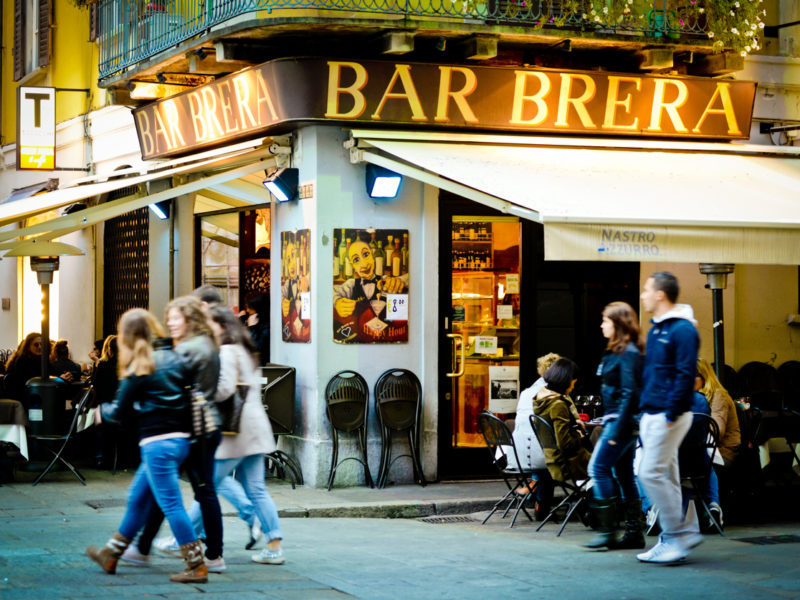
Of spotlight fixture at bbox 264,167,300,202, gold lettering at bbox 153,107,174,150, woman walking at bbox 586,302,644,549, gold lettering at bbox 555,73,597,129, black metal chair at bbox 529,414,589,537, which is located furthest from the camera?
gold lettering at bbox 153,107,174,150

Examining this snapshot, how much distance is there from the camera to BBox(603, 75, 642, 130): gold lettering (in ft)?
40.5

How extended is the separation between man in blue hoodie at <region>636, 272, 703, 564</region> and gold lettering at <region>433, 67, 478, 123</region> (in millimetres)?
4448

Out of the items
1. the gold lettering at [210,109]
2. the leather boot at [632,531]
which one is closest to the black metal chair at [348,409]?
the gold lettering at [210,109]

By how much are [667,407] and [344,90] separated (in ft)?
16.9

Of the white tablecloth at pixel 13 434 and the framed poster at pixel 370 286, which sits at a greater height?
the framed poster at pixel 370 286

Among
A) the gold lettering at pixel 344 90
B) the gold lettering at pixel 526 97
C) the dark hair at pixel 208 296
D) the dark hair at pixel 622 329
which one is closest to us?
the dark hair at pixel 208 296

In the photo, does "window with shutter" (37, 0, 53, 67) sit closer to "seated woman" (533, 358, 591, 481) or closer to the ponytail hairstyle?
"seated woman" (533, 358, 591, 481)

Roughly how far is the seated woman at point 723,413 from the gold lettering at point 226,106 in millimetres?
5533

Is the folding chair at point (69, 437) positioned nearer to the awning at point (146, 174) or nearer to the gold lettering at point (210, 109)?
the awning at point (146, 174)

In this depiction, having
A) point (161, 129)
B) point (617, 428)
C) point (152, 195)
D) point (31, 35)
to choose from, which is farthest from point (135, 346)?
point (31, 35)

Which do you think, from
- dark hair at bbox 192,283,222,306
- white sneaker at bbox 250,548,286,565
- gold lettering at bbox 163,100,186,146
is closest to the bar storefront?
gold lettering at bbox 163,100,186,146

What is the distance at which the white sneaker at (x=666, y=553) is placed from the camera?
A: 7746 mm

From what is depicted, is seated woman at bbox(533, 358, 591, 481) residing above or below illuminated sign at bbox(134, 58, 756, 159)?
below

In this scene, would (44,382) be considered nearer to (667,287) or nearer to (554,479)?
(554,479)
